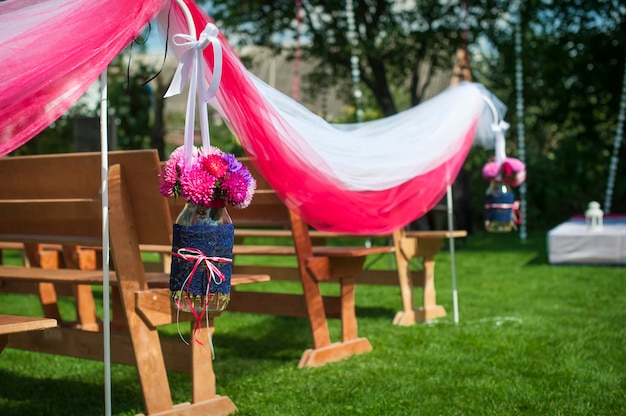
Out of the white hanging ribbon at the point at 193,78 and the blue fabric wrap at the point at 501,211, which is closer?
the white hanging ribbon at the point at 193,78

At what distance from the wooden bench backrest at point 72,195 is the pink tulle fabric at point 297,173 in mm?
428

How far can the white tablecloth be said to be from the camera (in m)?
9.17

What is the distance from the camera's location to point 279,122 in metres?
3.72

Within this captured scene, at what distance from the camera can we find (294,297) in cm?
528

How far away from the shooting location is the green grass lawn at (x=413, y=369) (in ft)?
13.0

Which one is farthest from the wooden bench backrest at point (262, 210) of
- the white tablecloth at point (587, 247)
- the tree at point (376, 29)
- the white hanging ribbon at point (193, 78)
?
the tree at point (376, 29)

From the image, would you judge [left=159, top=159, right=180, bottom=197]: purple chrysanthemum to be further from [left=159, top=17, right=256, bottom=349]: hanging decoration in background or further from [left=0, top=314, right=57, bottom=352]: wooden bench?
[left=0, top=314, right=57, bottom=352]: wooden bench

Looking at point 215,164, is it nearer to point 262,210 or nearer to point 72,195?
point 72,195

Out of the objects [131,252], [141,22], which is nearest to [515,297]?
[131,252]

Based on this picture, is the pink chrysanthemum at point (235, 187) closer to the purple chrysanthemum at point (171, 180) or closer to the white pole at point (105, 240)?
the purple chrysanthemum at point (171, 180)

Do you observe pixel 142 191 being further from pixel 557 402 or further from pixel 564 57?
pixel 564 57

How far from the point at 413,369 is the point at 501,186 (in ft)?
5.64

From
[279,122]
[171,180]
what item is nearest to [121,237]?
[171,180]

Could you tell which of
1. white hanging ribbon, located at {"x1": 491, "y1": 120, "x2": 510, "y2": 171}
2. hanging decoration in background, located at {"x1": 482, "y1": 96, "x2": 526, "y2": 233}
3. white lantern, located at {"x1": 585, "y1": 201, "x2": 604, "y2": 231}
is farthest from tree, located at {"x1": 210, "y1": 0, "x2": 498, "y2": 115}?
hanging decoration in background, located at {"x1": 482, "y1": 96, "x2": 526, "y2": 233}
